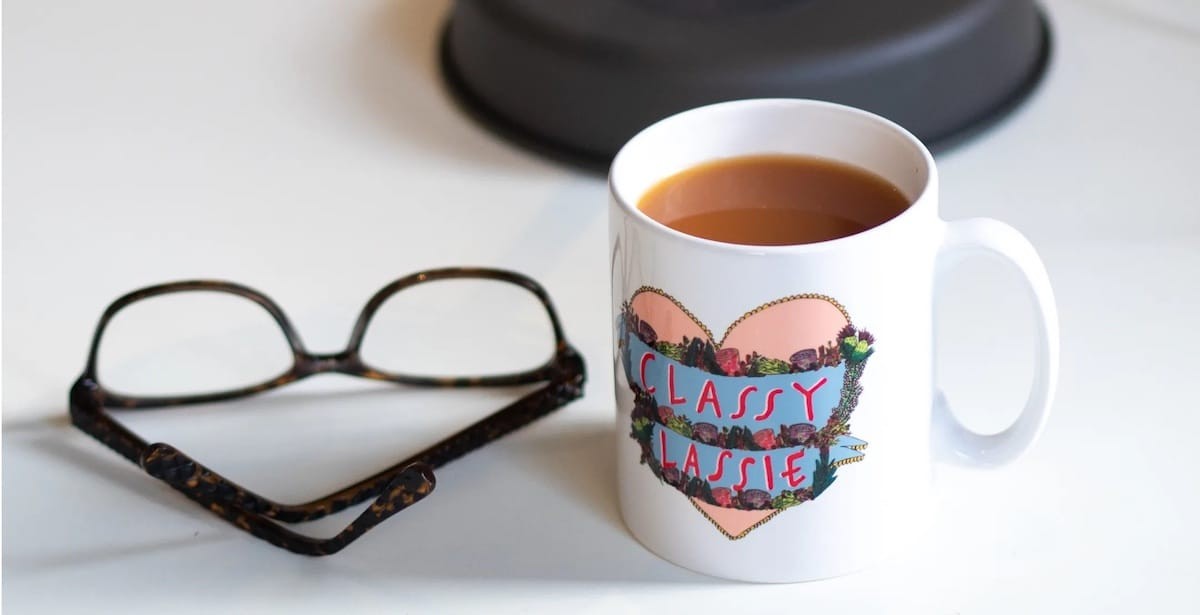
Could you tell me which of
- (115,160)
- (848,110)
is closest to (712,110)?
(848,110)

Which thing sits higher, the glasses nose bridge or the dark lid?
the dark lid

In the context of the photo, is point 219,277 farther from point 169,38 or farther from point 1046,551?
point 1046,551

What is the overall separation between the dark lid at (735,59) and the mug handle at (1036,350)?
28 cm

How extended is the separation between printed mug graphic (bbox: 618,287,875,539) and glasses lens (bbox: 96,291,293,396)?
0.25 metres

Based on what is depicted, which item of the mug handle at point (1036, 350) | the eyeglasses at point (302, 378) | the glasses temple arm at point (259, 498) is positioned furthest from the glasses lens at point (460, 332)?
the mug handle at point (1036, 350)

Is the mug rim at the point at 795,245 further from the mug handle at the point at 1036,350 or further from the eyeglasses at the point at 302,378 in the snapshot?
the eyeglasses at the point at 302,378

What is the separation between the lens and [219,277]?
2.47 feet

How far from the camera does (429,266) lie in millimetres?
751

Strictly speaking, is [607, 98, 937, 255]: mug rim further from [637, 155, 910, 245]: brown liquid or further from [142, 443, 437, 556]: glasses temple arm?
[142, 443, 437, 556]: glasses temple arm

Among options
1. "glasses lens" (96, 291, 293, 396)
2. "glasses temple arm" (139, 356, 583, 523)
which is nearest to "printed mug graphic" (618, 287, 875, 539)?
"glasses temple arm" (139, 356, 583, 523)

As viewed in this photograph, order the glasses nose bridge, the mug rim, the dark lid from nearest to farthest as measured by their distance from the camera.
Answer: the mug rim
the glasses nose bridge
the dark lid

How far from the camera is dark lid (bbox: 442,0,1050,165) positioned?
2.51 ft

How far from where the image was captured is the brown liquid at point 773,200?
1.68 feet

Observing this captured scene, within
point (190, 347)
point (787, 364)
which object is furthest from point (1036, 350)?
point (190, 347)
